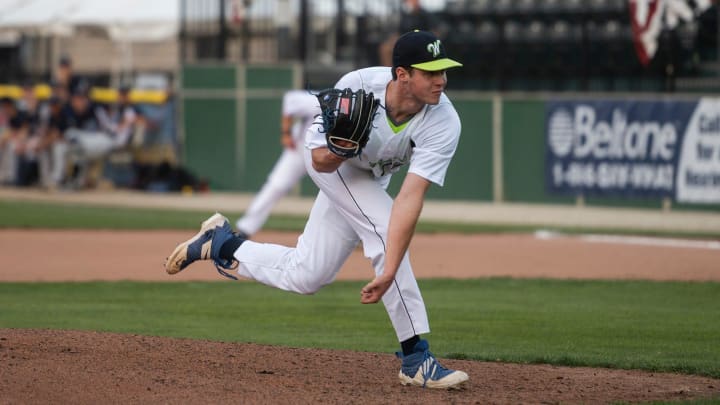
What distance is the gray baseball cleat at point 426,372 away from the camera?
21.4ft

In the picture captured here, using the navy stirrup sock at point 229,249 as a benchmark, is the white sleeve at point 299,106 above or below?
above

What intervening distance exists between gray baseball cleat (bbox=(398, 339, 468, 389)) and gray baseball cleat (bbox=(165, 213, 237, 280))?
120 cm

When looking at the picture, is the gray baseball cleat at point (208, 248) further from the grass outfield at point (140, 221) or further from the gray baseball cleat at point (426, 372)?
the grass outfield at point (140, 221)

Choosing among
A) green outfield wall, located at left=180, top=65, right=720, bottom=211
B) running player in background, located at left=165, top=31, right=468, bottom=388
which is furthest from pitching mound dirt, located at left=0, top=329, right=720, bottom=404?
green outfield wall, located at left=180, top=65, right=720, bottom=211

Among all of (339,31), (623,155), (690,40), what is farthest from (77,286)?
(339,31)

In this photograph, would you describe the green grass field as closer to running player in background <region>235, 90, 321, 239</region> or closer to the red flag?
running player in background <region>235, 90, 321, 239</region>

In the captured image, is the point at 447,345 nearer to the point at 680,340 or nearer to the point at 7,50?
the point at 680,340

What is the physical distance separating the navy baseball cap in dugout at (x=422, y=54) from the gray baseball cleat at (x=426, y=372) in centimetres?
143

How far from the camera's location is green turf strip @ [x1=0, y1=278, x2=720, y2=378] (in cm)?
816

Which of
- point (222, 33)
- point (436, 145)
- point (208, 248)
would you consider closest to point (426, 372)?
point (436, 145)

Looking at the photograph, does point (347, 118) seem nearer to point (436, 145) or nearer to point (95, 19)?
point (436, 145)

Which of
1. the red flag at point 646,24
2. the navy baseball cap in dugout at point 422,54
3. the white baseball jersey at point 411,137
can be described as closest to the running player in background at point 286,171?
the red flag at point 646,24

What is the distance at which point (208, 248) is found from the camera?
23.6 ft

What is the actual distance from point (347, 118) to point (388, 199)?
0.71 metres
